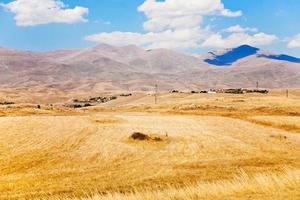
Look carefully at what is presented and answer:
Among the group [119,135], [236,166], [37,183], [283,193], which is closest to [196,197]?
[283,193]

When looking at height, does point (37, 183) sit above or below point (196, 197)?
below

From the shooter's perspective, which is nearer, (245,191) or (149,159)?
(245,191)

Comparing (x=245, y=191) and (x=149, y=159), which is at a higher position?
(x=245, y=191)

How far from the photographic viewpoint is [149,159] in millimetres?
48312

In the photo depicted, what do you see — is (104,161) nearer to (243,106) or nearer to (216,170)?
(216,170)

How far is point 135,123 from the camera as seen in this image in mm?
74062

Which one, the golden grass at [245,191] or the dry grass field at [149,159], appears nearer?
the golden grass at [245,191]

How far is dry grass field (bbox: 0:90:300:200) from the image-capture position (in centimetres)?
2352

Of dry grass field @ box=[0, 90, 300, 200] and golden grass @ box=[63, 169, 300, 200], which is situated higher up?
golden grass @ box=[63, 169, 300, 200]

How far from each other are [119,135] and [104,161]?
13693 mm

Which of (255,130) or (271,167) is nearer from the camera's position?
(271,167)

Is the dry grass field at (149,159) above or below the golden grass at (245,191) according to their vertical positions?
below

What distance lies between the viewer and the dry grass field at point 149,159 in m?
23.5

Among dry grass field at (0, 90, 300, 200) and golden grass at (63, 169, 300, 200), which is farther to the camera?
dry grass field at (0, 90, 300, 200)
